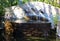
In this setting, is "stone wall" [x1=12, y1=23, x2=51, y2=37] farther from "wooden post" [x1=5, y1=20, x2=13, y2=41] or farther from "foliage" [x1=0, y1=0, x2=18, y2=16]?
"foliage" [x1=0, y1=0, x2=18, y2=16]

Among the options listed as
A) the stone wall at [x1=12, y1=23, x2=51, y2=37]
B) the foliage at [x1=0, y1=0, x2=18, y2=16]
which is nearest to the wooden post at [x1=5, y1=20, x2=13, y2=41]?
the stone wall at [x1=12, y1=23, x2=51, y2=37]

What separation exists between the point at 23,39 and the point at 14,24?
1.55ft

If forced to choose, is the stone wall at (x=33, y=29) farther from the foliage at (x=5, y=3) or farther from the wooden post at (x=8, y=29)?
the foliage at (x=5, y=3)

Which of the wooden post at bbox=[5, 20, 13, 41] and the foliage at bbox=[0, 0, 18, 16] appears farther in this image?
the foliage at bbox=[0, 0, 18, 16]

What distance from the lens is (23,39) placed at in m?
5.29

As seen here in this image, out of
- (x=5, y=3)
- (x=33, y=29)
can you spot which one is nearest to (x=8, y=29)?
(x=33, y=29)

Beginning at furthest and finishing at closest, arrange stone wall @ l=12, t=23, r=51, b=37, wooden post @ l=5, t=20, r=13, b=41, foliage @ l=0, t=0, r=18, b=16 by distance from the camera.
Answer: foliage @ l=0, t=0, r=18, b=16, stone wall @ l=12, t=23, r=51, b=37, wooden post @ l=5, t=20, r=13, b=41

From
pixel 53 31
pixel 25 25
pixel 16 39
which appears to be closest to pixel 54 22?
pixel 53 31

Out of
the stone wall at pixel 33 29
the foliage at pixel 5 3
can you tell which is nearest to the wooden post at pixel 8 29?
the stone wall at pixel 33 29

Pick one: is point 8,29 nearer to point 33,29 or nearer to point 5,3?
point 33,29

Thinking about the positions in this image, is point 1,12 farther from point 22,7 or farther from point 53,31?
point 53,31

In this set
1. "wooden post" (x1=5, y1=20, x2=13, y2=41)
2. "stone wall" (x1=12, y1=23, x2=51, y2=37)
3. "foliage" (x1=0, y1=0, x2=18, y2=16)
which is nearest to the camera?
"wooden post" (x1=5, y1=20, x2=13, y2=41)

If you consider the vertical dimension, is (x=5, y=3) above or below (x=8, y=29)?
above

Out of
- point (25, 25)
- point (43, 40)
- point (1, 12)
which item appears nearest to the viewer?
point (43, 40)
